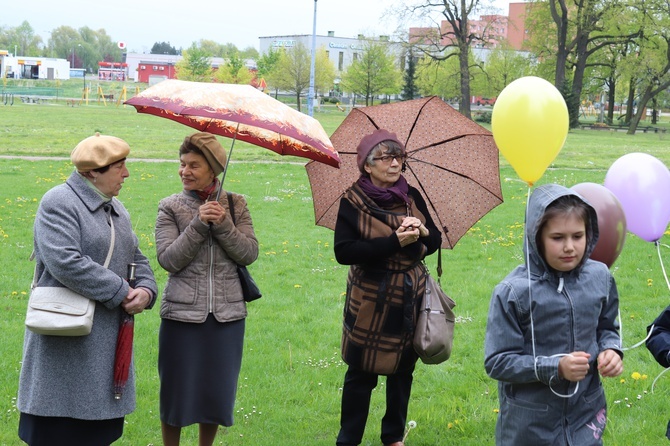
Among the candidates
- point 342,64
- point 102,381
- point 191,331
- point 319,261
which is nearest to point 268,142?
point 191,331

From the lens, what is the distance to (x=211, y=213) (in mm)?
4195

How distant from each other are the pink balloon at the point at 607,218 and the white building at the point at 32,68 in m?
109

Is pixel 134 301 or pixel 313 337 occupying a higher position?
pixel 134 301

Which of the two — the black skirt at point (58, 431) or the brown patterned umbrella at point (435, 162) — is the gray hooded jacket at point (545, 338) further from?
the black skirt at point (58, 431)

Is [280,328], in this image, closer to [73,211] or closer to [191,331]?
[191,331]

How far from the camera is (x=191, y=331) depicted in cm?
436

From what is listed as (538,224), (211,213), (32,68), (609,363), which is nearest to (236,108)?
(211,213)

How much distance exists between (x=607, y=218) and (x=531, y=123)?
0.72 m

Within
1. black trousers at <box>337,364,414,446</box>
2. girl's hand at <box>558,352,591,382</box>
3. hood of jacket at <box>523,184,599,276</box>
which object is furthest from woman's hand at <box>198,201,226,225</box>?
girl's hand at <box>558,352,591,382</box>

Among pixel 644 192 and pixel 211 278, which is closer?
pixel 644 192

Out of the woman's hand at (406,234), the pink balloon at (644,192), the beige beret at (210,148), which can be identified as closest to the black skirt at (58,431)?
the beige beret at (210,148)

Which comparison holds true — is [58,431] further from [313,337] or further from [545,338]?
[313,337]

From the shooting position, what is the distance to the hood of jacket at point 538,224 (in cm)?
327

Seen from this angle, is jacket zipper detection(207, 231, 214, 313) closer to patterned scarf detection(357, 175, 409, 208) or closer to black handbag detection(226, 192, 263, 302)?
black handbag detection(226, 192, 263, 302)
